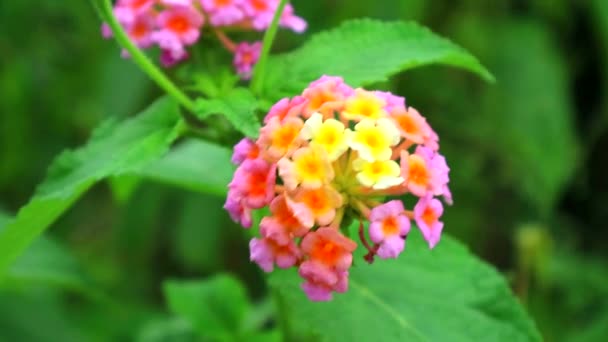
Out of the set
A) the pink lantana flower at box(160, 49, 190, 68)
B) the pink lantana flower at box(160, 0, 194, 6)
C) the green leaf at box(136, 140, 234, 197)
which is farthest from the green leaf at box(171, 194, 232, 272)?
the pink lantana flower at box(160, 0, 194, 6)

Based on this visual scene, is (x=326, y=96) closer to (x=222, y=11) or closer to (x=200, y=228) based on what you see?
(x=222, y=11)

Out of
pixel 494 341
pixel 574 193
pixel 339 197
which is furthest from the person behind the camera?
pixel 574 193

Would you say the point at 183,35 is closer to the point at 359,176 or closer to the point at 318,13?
the point at 359,176

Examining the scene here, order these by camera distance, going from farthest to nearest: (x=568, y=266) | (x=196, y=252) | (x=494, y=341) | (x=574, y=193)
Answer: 1. (x=574, y=193)
2. (x=196, y=252)
3. (x=568, y=266)
4. (x=494, y=341)

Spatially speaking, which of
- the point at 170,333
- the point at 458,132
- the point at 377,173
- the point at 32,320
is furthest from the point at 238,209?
the point at 458,132

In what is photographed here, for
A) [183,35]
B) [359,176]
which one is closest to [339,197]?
[359,176]

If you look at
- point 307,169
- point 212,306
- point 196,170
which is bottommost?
point 212,306

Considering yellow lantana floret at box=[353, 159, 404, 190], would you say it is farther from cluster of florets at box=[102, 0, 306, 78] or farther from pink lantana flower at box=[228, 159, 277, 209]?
cluster of florets at box=[102, 0, 306, 78]
